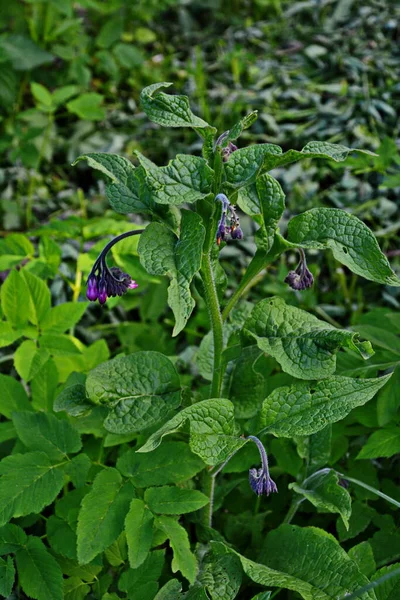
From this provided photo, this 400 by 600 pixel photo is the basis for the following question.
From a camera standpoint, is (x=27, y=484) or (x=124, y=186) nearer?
(x=124, y=186)

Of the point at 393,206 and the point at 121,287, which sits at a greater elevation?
the point at 121,287

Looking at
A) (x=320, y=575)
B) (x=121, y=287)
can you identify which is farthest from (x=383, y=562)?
(x=121, y=287)

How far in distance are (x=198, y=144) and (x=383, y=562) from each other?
98.9 inches

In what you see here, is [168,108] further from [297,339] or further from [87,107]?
[87,107]

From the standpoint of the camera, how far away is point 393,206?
3.27 m

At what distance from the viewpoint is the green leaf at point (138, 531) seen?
1489 millimetres

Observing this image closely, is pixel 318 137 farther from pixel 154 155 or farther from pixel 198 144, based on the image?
pixel 154 155

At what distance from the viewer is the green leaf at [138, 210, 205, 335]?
1.29 m

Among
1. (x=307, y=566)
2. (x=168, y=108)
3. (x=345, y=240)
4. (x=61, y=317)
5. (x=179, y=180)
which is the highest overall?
(x=168, y=108)

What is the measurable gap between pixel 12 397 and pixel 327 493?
89 centimetres

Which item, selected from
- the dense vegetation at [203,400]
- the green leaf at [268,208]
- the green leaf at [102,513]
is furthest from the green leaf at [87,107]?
the green leaf at [102,513]

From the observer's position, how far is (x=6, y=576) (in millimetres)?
1540

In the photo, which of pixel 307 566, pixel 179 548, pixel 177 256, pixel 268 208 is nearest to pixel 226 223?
pixel 177 256

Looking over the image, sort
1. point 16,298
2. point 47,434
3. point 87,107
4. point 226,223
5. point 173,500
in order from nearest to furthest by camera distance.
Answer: point 226,223 < point 173,500 < point 47,434 < point 16,298 < point 87,107
